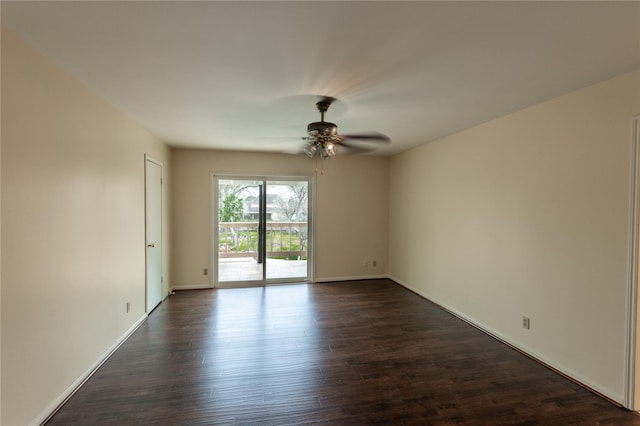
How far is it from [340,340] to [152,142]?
11.6 feet

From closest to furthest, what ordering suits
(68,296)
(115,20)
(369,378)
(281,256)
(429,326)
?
(115,20) < (68,296) < (369,378) < (429,326) < (281,256)

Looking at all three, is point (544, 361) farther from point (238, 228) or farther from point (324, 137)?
point (238, 228)

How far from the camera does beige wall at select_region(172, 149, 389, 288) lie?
5031 mm

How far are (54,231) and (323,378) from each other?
231 centimetres

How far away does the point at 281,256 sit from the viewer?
18.0 ft

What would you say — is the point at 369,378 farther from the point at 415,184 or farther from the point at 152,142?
the point at 152,142

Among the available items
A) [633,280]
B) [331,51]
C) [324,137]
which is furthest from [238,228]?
[633,280]

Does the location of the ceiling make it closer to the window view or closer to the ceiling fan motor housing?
the ceiling fan motor housing

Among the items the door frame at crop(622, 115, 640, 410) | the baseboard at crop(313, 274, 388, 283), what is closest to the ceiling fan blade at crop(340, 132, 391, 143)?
the door frame at crop(622, 115, 640, 410)

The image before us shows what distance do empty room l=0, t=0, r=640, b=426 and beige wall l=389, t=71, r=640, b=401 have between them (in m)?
0.02

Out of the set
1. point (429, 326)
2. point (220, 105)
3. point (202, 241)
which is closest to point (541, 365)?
point (429, 326)

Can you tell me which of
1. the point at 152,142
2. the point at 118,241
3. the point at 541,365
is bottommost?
the point at 541,365

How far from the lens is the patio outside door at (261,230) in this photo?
5230 mm

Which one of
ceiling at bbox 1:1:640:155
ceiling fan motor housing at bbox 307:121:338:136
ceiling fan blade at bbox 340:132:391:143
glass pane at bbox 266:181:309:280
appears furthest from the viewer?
glass pane at bbox 266:181:309:280
